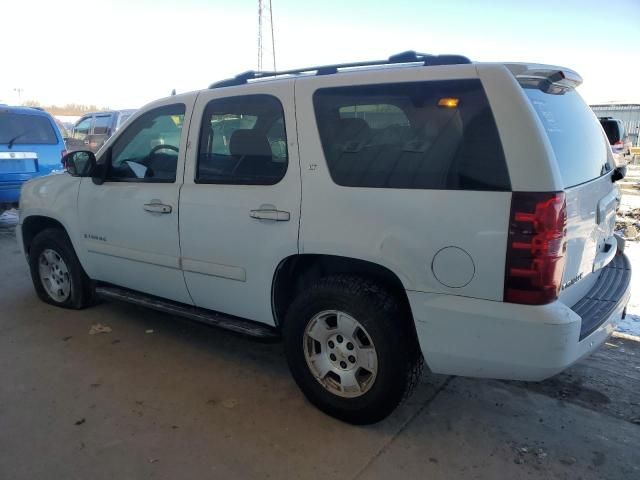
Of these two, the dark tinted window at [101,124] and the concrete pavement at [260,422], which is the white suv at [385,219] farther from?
the dark tinted window at [101,124]

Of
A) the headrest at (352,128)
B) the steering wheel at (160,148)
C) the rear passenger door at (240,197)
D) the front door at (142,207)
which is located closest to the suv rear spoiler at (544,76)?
the headrest at (352,128)

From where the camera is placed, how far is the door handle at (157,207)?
137 inches

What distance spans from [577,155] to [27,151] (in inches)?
323

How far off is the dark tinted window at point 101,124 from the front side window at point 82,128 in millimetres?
611

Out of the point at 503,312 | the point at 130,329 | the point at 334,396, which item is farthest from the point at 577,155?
the point at 130,329

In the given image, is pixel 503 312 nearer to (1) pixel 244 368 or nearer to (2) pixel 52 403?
(1) pixel 244 368

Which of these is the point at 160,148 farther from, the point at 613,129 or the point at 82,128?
the point at 82,128

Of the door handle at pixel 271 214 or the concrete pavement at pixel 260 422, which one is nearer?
the concrete pavement at pixel 260 422

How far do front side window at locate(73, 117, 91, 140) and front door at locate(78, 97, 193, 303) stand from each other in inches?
438

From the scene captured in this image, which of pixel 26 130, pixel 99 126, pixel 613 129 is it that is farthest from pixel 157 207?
pixel 99 126

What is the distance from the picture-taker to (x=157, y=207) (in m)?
3.53

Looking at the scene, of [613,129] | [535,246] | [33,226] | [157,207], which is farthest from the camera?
[33,226]

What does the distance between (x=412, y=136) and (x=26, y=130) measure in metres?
7.81

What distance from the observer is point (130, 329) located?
4305mm
